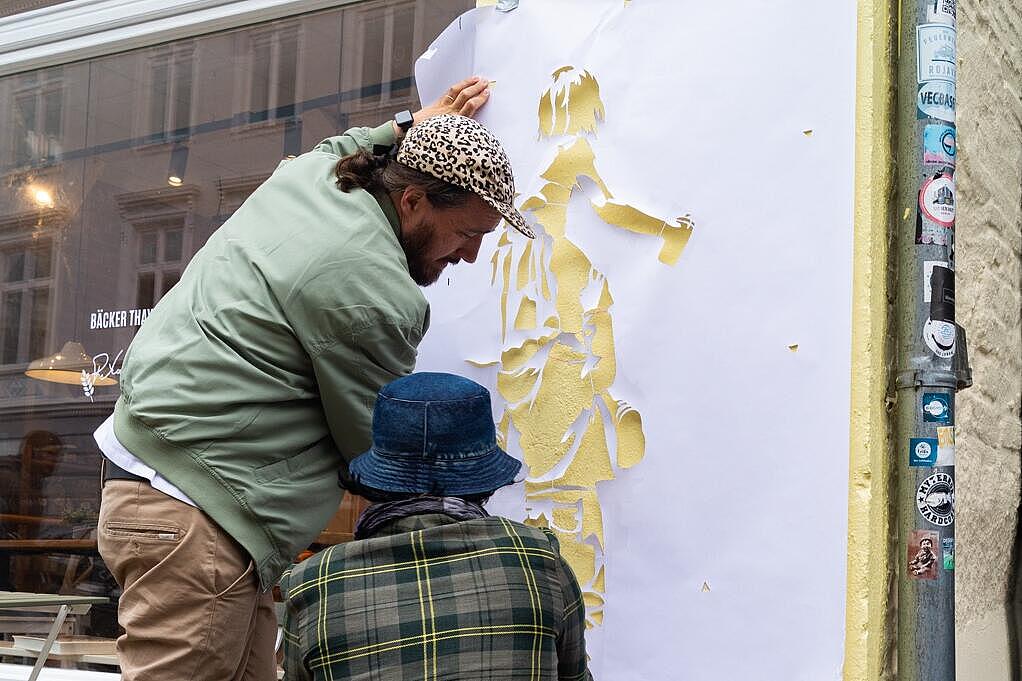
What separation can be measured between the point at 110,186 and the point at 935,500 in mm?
2942

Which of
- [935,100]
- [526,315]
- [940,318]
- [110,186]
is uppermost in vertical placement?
[110,186]

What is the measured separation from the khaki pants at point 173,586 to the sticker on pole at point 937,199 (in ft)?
5.05

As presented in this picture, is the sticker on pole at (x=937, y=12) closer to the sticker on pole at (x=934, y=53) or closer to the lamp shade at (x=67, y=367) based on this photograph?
the sticker on pole at (x=934, y=53)

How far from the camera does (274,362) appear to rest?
220cm

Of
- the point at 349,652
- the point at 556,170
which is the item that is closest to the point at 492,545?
the point at 349,652

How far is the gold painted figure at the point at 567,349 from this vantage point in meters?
2.47

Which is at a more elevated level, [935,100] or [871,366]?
[935,100]

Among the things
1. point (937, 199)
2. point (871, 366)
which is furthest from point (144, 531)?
point (937, 199)

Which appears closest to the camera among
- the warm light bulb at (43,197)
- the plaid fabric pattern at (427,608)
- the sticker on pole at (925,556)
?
the plaid fabric pattern at (427,608)

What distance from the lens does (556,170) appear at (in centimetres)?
264

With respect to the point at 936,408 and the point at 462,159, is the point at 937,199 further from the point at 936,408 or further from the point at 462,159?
the point at 462,159

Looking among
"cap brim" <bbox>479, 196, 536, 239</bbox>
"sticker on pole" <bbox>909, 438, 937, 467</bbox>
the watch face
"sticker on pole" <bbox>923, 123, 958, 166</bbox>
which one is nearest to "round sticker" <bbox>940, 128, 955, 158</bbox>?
"sticker on pole" <bbox>923, 123, 958, 166</bbox>

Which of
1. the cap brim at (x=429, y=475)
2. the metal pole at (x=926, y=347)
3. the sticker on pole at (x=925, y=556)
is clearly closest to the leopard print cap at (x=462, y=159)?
the cap brim at (x=429, y=475)

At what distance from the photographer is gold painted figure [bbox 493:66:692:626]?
8.09 ft
